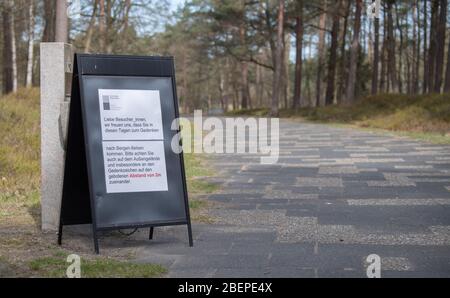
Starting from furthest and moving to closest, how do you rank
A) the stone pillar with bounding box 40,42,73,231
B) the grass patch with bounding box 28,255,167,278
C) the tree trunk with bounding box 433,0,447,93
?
the tree trunk with bounding box 433,0,447,93 → the stone pillar with bounding box 40,42,73,231 → the grass patch with bounding box 28,255,167,278

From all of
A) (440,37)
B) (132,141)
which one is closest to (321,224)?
(132,141)

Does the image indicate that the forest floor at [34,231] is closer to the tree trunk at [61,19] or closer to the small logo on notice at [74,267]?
the small logo on notice at [74,267]

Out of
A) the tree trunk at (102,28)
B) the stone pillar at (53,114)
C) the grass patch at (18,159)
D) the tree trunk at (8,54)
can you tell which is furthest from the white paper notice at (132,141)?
the tree trunk at (8,54)

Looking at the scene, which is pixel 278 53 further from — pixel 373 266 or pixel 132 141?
pixel 373 266

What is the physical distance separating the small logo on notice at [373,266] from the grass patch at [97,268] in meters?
1.55

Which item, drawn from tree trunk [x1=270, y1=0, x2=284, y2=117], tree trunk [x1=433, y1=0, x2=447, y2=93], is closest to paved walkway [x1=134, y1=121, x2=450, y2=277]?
tree trunk [x1=433, y1=0, x2=447, y2=93]

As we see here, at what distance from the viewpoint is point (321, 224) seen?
6.71 metres

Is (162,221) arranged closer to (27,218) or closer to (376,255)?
(376,255)

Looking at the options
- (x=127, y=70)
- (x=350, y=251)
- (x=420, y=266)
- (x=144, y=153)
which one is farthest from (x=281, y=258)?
(x=127, y=70)

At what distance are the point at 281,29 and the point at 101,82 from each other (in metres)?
34.4

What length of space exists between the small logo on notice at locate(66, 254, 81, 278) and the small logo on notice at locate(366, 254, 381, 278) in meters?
2.14

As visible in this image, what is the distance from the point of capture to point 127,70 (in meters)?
5.70

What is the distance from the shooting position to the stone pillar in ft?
20.7

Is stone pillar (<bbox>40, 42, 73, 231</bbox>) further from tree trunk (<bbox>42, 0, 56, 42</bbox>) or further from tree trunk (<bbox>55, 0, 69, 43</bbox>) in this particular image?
tree trunk (<bbox>42, 0, 56, 42</bbox>)
